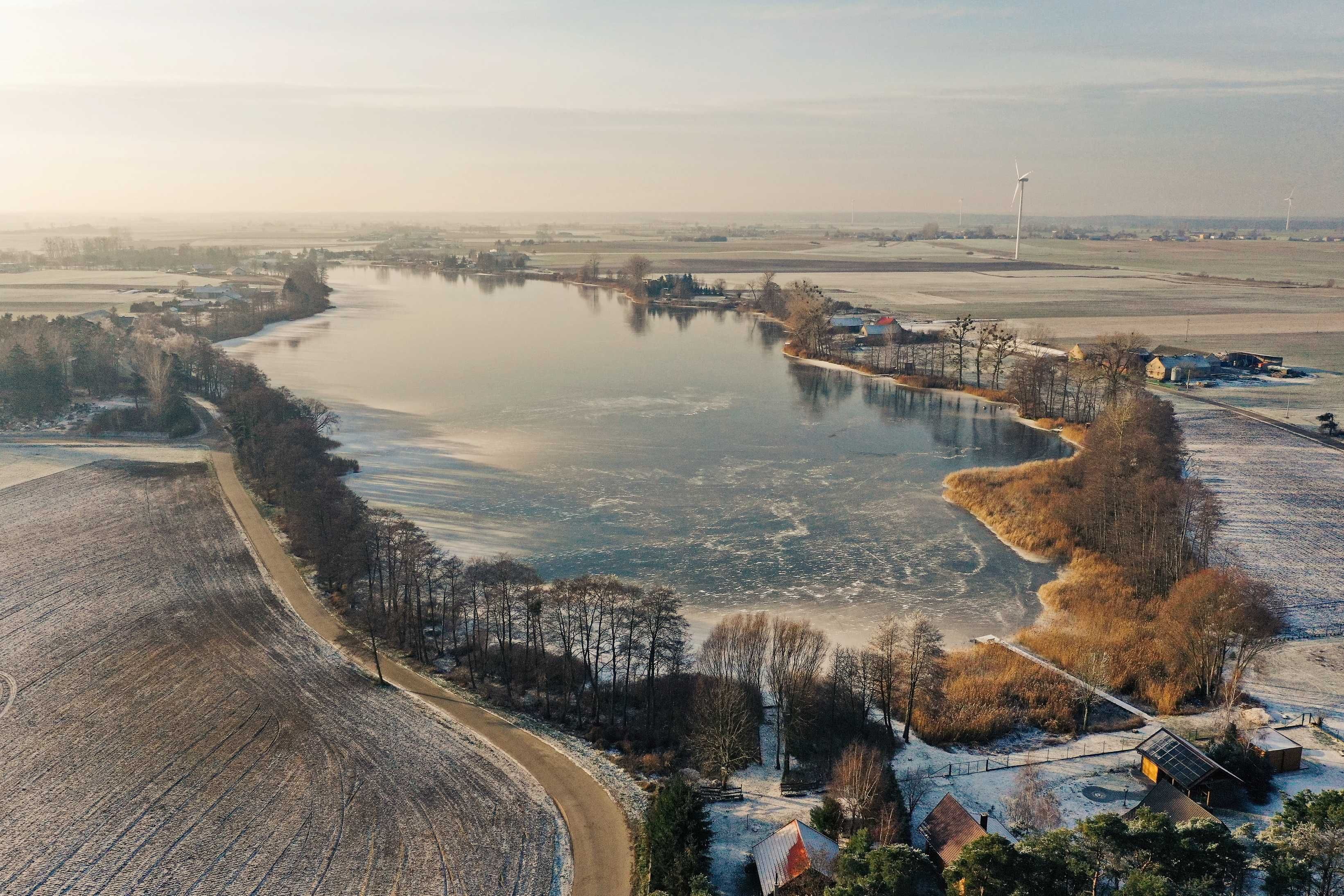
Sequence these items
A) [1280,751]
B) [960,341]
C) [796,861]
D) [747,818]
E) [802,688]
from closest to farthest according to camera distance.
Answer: [796,861] < [747,818] < [1280,751] < [802,688] < [960,341]

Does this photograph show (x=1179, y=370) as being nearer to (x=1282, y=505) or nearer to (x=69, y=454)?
(x=1282, y=505)

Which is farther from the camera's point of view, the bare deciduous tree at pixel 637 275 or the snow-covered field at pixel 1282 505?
the bare deciduous tree at pixel 637 275

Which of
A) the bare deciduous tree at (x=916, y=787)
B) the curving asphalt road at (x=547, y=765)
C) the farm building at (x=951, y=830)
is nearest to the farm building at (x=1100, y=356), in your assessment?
the bare deciduous tree at (x=916, y=787)

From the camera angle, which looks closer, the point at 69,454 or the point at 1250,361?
the point at 69,454

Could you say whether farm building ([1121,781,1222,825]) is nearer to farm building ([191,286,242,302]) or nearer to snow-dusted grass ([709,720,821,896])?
snow-dusted grass ([709,720,821,896])

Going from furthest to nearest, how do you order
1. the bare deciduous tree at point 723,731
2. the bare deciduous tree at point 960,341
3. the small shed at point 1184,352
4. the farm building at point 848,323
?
the farm building at point 848,323 → the small shed at point 1184,352 → the bare deciduous tree at point 960,341 → the bare deciduous tree at point 723,731

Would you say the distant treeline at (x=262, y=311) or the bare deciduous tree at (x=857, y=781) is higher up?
the distant treeline at (x=262, y=311)

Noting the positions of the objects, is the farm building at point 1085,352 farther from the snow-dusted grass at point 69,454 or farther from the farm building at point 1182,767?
the snow-dusted grass at point 69,454

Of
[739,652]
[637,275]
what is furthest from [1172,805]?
[637,275]
